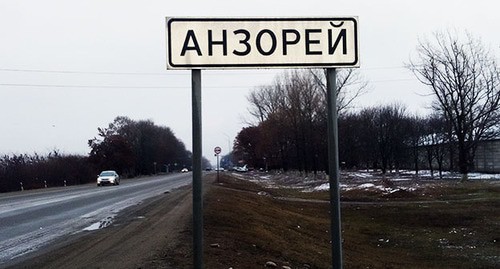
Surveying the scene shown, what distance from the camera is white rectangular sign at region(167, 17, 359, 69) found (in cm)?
398

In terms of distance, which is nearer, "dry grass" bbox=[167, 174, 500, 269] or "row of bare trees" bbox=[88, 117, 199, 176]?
"dry grass" bbox=[167, 174, 500, 269]

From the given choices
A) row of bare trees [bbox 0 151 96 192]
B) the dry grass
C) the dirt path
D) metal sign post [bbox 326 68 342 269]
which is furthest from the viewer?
row of bare trees [bbox 0 151 96 192]

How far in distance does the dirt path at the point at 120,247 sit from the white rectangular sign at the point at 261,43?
653 cm

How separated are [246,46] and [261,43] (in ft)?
0.34

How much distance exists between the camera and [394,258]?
18109 mm

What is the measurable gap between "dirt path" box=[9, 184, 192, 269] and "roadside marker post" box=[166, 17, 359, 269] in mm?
6309

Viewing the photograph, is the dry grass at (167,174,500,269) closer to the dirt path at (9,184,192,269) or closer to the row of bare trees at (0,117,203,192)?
the dirt path at (9,184,192,269)

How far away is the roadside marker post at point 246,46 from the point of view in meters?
3.98

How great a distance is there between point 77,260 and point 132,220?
25.8 ft

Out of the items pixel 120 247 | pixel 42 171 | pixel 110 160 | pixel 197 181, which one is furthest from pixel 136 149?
pixel 197 181

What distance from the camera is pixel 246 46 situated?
4.01m

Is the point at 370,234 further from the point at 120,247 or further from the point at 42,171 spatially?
the point at 42,171

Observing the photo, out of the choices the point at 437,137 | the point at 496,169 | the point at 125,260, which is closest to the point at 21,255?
the point at 125,260

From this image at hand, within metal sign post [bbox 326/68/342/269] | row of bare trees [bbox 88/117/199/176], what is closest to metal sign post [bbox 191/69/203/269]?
metal sign post [bbox 326/68/342/269]
